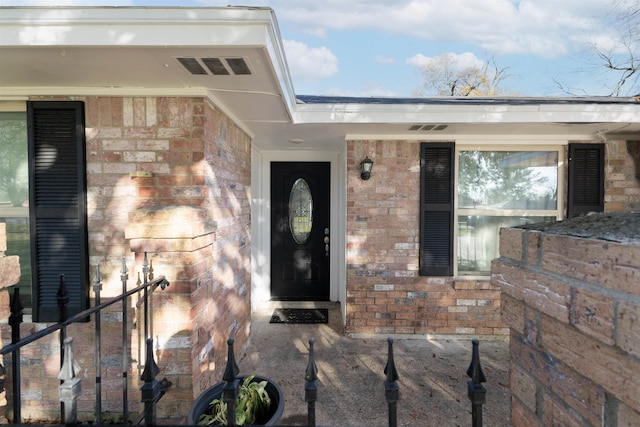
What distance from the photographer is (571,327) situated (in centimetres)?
72

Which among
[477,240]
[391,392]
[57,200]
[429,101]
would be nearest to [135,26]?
[57,200]

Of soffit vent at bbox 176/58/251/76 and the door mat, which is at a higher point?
soffit vent at bbox 176/58/251/76

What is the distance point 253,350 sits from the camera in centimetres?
332

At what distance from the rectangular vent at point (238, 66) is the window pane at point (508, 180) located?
9.31ft

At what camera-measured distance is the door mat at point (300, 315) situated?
4102 millimetres

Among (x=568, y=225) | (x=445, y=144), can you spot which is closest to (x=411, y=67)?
(x=445, y=144)

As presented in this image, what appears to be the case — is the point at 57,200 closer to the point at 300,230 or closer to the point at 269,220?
the point at 269,220

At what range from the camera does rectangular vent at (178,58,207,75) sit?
174cm

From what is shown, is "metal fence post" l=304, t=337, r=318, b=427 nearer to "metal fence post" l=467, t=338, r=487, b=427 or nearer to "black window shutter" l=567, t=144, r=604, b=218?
"metal fence post" l=467, t=338, r=487, b=427

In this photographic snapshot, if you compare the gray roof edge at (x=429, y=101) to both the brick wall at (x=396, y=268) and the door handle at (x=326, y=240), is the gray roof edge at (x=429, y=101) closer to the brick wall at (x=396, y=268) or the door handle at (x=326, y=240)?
the brick wall at (x=396, y=268)

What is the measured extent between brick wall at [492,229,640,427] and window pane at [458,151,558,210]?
9.89 feet

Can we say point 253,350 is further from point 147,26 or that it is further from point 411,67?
point 411,67

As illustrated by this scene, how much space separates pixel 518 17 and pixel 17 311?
11889mm

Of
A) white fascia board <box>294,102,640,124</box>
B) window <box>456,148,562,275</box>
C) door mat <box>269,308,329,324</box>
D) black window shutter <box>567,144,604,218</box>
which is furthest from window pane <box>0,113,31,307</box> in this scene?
black window shutter <box>567,144,604,218</box>
